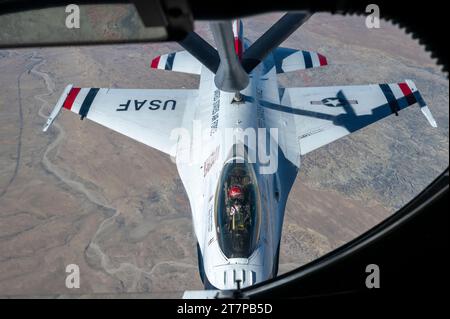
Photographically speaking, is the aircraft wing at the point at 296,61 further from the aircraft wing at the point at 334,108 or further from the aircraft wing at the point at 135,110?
the aircraft wing at the point at 135,110

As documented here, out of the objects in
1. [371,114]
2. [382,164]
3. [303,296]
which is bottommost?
[303,296]

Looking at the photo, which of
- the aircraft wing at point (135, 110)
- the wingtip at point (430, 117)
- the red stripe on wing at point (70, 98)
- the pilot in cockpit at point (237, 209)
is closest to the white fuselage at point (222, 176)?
the pilot in cockpit at point (237, 209)

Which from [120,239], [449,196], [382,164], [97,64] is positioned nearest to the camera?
[449,196]

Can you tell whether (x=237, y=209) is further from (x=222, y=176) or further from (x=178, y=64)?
(x=178, y=64)

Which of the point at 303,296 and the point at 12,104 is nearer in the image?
the point at 303,296

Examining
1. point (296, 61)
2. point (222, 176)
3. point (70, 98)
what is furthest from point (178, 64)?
point (222, 176)

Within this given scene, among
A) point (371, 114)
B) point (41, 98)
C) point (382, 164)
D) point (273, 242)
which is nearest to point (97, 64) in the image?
point (41, 98)

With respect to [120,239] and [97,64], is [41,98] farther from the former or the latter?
[120,239]
